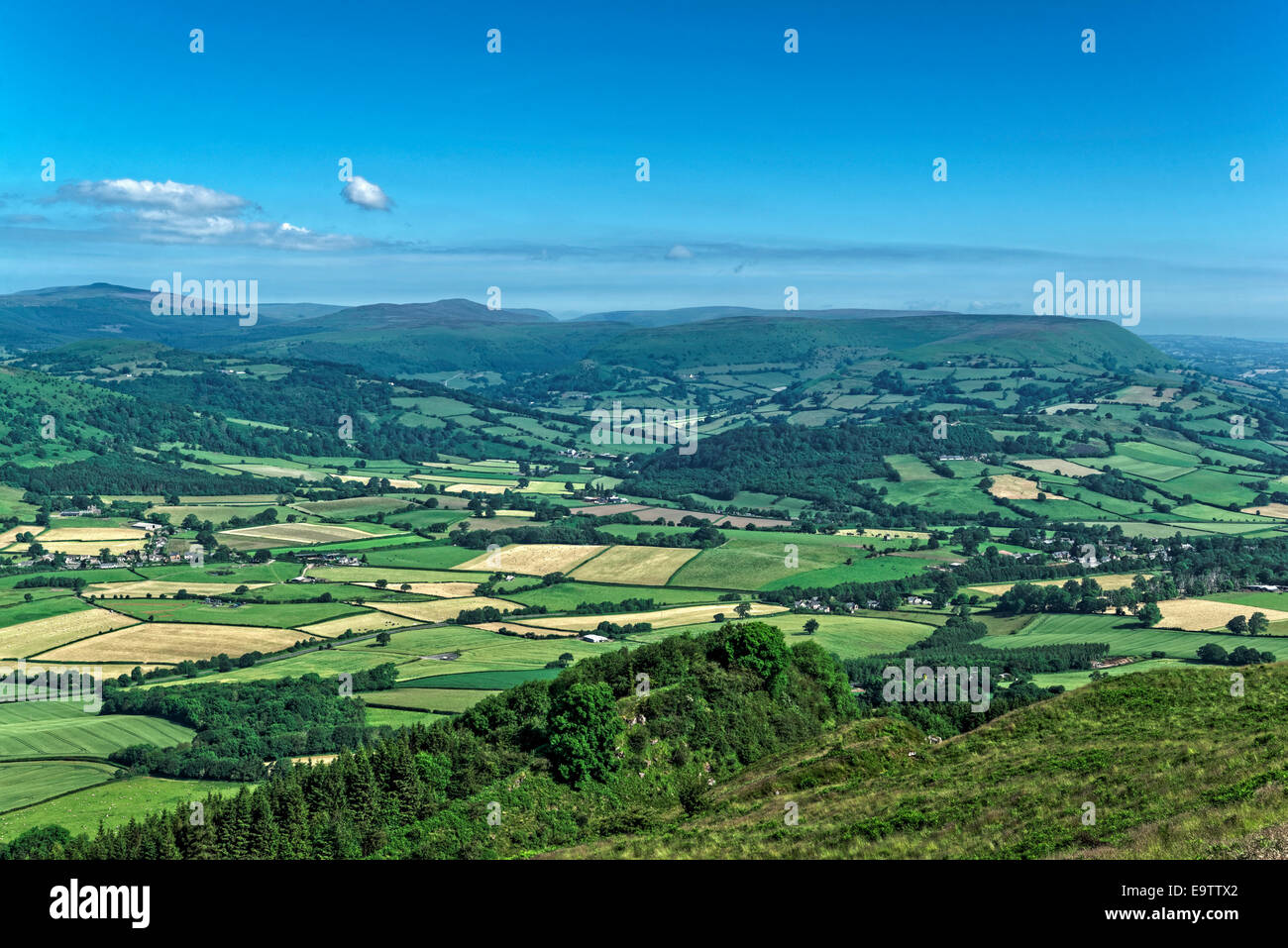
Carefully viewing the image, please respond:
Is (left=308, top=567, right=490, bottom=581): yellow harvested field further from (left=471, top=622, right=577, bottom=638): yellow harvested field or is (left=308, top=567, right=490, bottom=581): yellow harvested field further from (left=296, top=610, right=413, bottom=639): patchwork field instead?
(left=471, top=622, right=577, bottom=638): yellow harvested field

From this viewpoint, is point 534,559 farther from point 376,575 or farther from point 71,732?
point 71,732

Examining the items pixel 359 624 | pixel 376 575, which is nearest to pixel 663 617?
pixel 359 624

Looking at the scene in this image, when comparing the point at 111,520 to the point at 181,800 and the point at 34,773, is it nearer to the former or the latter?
the point at 34,773

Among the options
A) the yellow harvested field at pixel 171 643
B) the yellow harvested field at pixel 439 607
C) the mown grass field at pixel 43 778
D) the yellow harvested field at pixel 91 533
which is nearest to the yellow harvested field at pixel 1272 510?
the yellow harvested field at pixel 439 607

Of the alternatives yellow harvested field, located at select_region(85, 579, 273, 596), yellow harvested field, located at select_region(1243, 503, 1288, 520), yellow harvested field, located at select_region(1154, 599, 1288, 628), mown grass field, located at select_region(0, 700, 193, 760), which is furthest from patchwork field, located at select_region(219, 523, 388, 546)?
yellow harvested field, located at select_region(1243, 503, 1288, 520)

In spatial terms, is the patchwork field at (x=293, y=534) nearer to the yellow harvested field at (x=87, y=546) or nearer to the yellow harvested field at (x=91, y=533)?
the yellow harvested field at (x=87, y=546)
